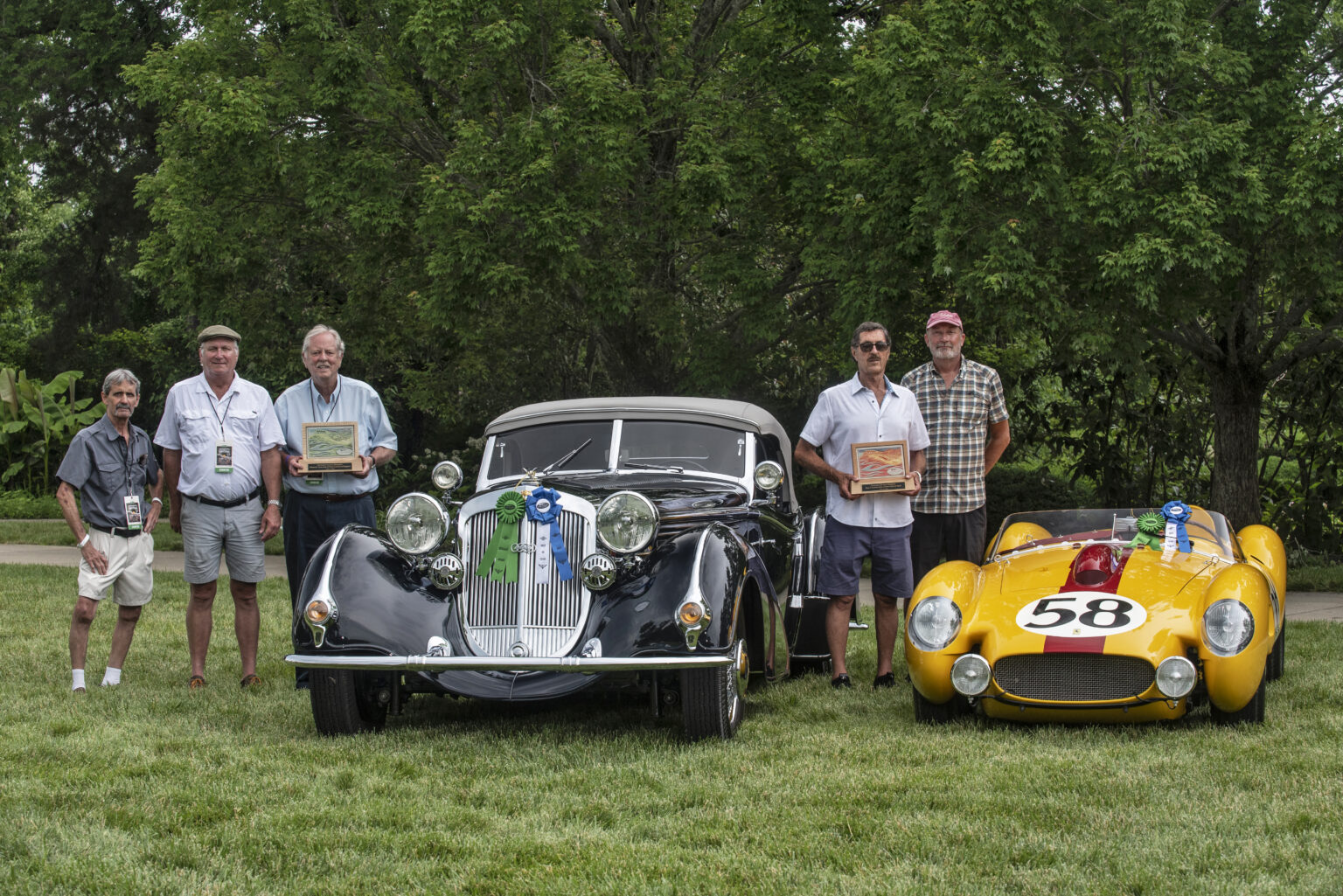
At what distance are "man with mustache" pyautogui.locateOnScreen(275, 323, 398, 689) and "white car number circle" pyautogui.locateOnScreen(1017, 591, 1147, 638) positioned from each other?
3733mm

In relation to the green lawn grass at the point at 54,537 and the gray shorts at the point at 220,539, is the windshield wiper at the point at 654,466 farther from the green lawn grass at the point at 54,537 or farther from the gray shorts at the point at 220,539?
the green lawn grass at the point at 54,537

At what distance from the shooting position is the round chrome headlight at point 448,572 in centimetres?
599

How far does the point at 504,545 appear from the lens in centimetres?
595

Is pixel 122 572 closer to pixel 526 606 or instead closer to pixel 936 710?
pixel 526 606

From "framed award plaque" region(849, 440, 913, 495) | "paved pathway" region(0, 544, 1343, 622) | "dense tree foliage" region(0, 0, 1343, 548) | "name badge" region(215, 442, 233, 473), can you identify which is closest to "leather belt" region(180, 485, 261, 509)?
"name badge" region(215, 442, 233, 473)

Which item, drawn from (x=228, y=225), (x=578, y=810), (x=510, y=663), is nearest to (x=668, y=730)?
(x=510, y=663)

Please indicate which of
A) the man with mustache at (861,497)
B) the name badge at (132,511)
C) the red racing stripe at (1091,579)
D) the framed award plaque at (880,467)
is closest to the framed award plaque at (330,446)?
the name badge at (132,511)

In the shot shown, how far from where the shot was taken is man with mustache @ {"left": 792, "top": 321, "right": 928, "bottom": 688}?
7.12m

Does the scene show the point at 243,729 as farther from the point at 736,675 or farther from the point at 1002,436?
the point at 1002,436

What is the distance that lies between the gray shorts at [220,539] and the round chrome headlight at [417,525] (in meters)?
1.38

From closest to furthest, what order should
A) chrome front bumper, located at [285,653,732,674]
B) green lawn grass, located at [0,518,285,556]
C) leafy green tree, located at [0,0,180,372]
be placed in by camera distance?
chrome front bumper, located at [285,653,732,674]
green lawn grass, located at [0,518,285,556]
leafy green tree, located at [0,0,180,372]

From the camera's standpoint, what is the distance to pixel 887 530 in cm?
714

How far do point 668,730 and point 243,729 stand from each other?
2.04 metres

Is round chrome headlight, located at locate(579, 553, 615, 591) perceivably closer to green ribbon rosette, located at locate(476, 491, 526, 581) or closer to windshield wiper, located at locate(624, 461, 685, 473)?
green ribbon rosette, located at locate(476, 491, 526, 581)
